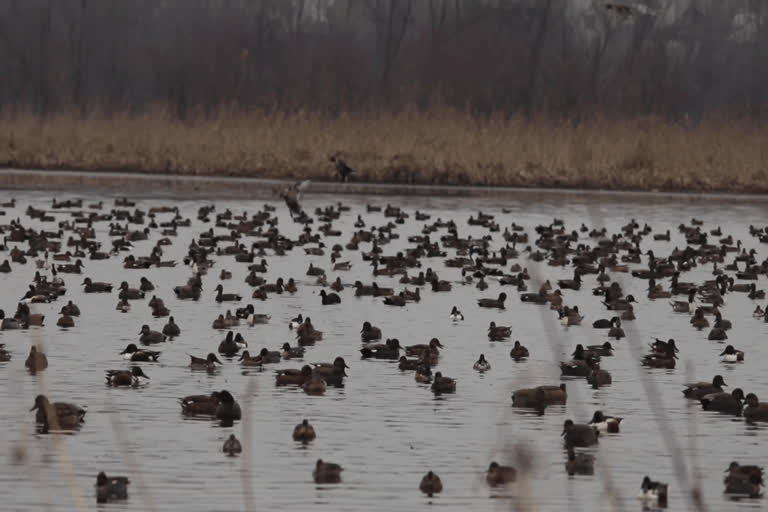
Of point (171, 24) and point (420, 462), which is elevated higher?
point (171, 24)

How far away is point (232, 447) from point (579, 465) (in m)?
3.11

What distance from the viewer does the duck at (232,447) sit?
15391 mm

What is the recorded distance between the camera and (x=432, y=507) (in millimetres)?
13469

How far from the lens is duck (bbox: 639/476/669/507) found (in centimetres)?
1365

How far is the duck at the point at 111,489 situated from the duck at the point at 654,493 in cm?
413

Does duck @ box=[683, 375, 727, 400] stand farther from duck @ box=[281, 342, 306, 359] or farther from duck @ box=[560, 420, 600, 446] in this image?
duck @ box=[281, 342, 306, 359]

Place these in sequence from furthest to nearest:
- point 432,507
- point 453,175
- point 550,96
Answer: point 550,96, point 453,175, point 432,507

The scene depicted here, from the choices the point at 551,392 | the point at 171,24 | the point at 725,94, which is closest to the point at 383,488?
the point at 551,392

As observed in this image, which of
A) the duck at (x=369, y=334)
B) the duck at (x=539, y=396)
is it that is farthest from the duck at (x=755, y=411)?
the duck at (x=369, y=334)

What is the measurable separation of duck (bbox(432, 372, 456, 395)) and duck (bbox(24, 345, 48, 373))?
441 cm

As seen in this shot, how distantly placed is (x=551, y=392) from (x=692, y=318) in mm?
8293

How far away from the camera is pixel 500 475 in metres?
14.4

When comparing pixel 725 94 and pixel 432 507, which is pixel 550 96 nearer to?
pixel 725 94

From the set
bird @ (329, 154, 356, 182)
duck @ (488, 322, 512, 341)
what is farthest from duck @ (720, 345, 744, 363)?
bird @ (329, 154, 356, 182)
